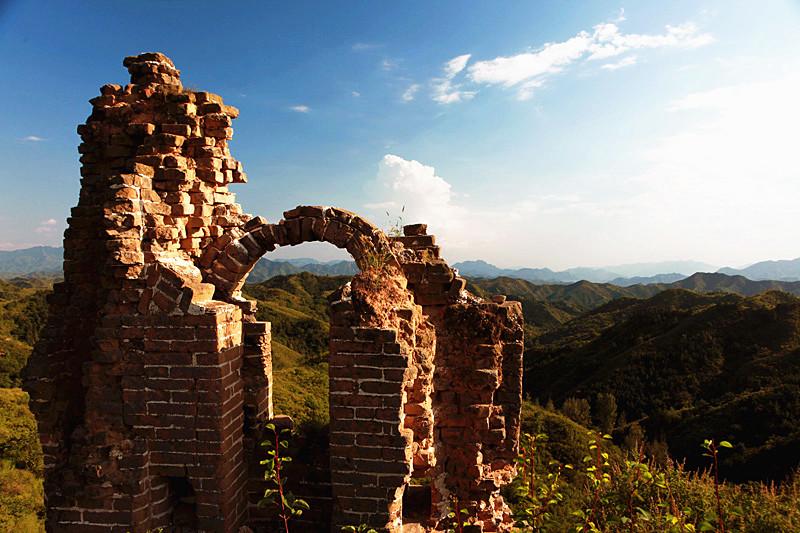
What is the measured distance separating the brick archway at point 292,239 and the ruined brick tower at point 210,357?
0.02 metres

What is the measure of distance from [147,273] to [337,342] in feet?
6.34

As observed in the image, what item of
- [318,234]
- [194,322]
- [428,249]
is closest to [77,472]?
[194,322]

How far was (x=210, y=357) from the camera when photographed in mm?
3881

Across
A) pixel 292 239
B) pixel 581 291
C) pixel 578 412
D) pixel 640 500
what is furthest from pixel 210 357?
pixel 581 291

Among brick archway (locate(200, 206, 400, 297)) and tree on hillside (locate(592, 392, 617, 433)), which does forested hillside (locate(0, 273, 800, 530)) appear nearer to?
tree on hillside (locate(592, 392, 617, 433))

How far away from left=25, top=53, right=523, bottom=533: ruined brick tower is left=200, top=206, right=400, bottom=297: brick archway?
2 centimetres

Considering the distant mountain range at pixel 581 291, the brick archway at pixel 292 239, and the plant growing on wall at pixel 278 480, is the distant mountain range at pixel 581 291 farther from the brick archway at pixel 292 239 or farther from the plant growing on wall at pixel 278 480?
the plant growing on wall at pixel 278 480

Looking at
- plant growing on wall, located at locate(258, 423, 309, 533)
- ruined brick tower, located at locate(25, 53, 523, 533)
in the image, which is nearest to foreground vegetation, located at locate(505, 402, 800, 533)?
ruined brick tower, located at locate(25, 53, 523, 533)

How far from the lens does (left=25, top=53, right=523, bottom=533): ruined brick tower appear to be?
386 centimetres

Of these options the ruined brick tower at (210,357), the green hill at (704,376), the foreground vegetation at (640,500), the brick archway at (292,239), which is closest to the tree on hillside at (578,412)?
the green hill at (704,376)

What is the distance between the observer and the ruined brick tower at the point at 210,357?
3.86 meters

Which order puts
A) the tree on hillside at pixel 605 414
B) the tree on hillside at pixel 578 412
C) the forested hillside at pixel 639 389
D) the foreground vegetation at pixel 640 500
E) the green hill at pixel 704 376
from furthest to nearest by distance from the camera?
the tree on hillside at pixel 605 414
the tree on hillside at pixel 578 412
the green hill at pixel 704 376
the forested hillside at pixel 639 389
the foreground vegetation at pixel 640 500

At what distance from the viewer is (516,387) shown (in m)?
5.06

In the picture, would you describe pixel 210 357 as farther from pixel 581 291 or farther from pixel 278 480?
pixel 581 291
